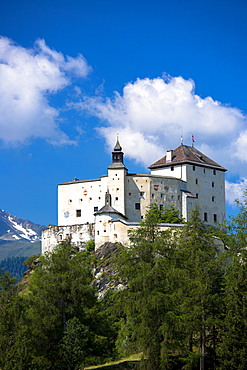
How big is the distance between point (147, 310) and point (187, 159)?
51.4 metres

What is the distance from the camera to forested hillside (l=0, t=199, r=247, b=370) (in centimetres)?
3797

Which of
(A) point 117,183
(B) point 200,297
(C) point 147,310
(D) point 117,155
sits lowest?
(C) point 147,310

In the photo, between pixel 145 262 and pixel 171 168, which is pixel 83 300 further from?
pixel 171 168

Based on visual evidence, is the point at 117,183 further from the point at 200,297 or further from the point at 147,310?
the point at 147,310

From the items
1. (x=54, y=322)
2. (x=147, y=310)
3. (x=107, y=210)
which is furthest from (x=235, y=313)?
(x=107, y=210)

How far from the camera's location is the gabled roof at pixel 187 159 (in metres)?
87.5

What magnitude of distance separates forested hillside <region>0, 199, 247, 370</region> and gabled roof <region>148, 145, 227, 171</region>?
42.4m

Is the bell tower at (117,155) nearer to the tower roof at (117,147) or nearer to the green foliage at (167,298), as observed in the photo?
the tower roof at (117,147)

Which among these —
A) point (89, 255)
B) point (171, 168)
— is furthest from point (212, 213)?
point (89, 255)

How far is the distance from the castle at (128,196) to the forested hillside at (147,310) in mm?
31892

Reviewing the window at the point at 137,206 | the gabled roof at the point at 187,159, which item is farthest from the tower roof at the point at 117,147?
the window at the point at 137,206

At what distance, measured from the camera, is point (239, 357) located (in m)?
37.2

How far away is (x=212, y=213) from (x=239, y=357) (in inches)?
2021

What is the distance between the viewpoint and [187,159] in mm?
86875
